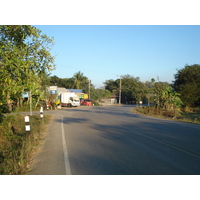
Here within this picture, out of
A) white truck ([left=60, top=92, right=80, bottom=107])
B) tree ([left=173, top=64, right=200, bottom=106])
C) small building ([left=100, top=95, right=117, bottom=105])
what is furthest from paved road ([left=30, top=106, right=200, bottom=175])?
small building ([left=100, top=95, right=117, bottom=105])

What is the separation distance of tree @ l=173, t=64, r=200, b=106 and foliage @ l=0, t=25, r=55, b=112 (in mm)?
31264

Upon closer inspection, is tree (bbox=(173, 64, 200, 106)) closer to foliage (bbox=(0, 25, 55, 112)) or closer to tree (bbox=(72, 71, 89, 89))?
foliage (bbox=(0, 25, 55, 112))

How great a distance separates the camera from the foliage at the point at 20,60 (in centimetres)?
959

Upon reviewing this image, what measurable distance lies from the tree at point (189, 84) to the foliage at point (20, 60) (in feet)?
103

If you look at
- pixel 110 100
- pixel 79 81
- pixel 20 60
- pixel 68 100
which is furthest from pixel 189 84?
pixel 79 81

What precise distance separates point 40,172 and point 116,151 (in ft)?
10.0

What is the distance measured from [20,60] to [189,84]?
35132 mm

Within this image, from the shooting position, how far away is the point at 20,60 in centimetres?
959

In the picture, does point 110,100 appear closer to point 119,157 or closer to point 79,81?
point 79,81

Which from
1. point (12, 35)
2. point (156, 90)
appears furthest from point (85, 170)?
point (156, 90)

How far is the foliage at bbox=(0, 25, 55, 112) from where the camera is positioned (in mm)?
9594

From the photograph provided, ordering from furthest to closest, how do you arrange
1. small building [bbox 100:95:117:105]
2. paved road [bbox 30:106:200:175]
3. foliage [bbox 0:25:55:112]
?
small building [bbox 100:95:117:105]
foliage [bbox 0:25:55:112]
paved road [bbox 30:106:200:175]

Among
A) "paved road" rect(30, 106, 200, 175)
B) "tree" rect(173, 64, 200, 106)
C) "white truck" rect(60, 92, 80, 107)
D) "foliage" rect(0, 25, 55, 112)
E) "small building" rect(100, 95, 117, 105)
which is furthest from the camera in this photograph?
"small building" rect(100, 95, 117, 105)

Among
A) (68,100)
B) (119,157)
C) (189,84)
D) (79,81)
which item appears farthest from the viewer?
(79,81)
